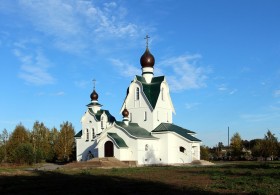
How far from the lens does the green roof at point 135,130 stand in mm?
40453

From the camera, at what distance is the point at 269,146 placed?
6012 cm

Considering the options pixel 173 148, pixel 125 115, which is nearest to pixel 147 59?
pixel 125 115

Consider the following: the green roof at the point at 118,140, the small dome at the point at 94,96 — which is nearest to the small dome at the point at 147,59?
the small dome at the point at 94,96

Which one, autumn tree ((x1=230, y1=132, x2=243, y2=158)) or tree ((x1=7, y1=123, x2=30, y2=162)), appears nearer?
tree ((x1=7, y1=123, x2=30, y2=162))

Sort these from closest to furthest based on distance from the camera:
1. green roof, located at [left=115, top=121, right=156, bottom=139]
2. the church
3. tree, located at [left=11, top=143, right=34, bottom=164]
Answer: the church, green roof, located at [left=115, top=121, right=156, bottom=139], tree, located at [left=11, top=143, right=34, bottom=164]

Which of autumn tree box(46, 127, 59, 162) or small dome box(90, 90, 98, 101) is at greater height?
small dome box(90, 90, 98, 101)

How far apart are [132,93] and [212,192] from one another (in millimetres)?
32136

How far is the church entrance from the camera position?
3988cm

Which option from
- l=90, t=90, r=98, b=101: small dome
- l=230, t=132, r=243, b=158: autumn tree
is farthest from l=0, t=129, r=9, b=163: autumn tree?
l=230, t=132, r=243, b=158: autumn tree

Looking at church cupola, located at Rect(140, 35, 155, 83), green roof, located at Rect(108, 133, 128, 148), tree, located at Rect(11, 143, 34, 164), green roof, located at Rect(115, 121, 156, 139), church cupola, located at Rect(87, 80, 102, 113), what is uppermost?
church cupola, located at Rect(140, 35, 155, 83)

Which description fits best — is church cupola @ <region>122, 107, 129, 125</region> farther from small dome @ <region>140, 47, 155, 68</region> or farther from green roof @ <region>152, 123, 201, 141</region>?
small dome @ <region>140, 47, 155, 68</region>

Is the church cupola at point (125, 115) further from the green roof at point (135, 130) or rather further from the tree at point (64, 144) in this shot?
the tree at point (64, 144)

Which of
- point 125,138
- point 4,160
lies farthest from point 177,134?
point 4,160

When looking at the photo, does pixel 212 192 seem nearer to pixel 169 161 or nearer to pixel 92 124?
pixel 169 161
